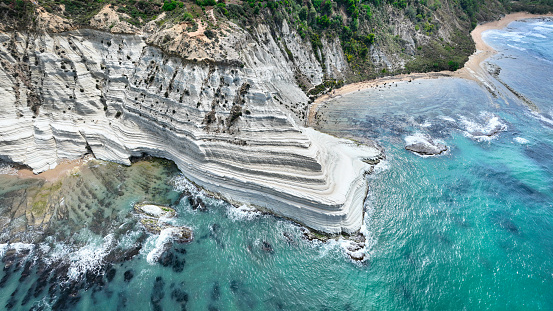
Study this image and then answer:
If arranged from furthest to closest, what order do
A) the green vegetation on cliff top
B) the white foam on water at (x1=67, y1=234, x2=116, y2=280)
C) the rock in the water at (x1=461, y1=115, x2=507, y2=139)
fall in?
the rock in the water at (x1=461, y1=115, x2=507, y2=139), the green vegetation on cliff top, the white foam on water at (x1=67, y1=234, x2=116, y2=280)

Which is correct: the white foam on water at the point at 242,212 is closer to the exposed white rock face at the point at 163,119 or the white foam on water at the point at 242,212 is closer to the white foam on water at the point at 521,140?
the exposed white rock face at the point at 163,119

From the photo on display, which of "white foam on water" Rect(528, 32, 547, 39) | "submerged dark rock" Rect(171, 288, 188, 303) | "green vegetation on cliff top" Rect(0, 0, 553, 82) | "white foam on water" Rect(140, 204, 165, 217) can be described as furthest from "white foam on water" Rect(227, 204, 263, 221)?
"white foam on water" Rect(528, 32, 547, 39)

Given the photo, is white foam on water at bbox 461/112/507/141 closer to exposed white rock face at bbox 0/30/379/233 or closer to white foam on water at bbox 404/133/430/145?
white foam on water at bbox 404/133/430/145

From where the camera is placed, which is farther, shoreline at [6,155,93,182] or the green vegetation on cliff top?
the green vegetation on cliff top

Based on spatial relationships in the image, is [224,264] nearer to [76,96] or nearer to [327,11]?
[76,96]

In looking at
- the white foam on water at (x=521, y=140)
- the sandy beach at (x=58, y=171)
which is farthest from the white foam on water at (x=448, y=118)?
the sandy beach at (x=58, y=171)

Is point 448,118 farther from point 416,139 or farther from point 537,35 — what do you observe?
point 537,35
